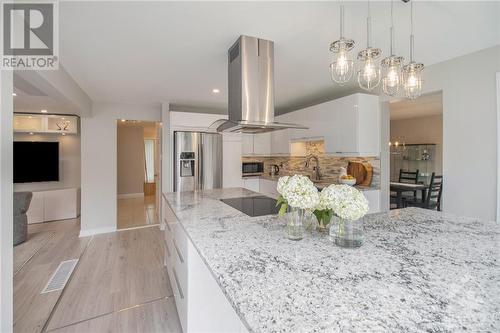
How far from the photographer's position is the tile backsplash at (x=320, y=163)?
3283mm

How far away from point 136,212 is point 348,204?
18.8 feet

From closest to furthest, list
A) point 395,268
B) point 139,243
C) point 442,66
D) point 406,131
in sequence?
1. point 395,268
2. point 442,66
3. point 139,243
4. point 406,131

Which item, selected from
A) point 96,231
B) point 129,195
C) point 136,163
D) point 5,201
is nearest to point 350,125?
point 5,201

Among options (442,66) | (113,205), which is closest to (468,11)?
(442,66)

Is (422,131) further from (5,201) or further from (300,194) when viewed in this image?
(5,201)

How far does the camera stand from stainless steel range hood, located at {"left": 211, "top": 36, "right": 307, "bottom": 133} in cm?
189

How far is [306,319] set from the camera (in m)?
0.60

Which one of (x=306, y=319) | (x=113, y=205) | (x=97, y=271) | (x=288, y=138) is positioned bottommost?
(x=97, y=271)

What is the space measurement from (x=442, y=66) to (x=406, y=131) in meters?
5.01

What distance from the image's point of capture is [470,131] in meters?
2.25

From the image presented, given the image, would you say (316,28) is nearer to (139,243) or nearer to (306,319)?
(306,319)

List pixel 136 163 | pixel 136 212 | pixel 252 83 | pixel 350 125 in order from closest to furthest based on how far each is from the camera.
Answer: pixel 252 83
pixel 350 125
pixel 136 212
pixel 136 163

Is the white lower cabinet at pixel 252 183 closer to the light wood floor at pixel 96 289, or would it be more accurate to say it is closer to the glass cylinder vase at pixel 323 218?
the light wood floor at pixel 96 289

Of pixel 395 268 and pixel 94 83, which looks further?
pixel 94 83
